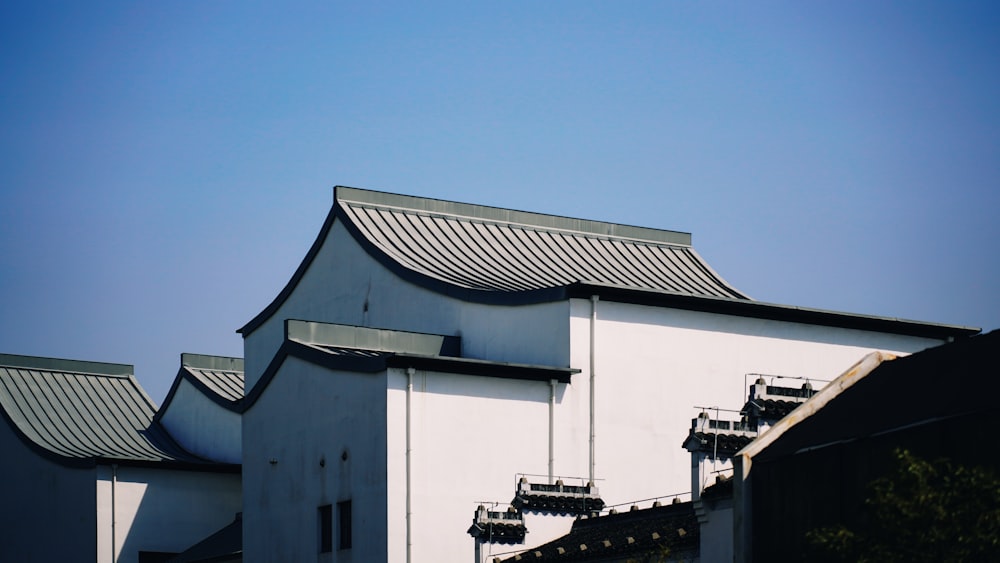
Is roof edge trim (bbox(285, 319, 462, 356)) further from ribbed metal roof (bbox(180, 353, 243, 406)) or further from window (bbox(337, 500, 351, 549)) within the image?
ribbed metal roof (bbox(180, 353, 243, 406))

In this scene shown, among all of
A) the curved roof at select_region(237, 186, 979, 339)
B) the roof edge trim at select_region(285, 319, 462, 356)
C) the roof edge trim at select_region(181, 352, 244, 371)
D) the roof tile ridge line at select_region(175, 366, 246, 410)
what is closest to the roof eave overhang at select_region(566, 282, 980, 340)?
the curved roof at select_region(237, 186, 979, 339)

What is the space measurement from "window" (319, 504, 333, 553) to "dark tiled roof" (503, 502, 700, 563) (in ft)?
21.3

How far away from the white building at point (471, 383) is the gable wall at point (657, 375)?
0.17ft

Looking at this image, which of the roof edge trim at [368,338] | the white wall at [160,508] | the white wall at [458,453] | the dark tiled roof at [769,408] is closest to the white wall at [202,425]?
the white wall at [160,508]

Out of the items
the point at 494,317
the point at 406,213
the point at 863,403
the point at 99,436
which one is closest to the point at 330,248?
the point at 406,213

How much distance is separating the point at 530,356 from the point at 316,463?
23.6 feet

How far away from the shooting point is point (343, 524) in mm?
46500

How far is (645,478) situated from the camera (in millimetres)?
48344

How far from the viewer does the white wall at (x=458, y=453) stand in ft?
145

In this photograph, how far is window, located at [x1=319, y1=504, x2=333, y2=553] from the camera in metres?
47.1

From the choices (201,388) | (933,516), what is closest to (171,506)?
(201,388)

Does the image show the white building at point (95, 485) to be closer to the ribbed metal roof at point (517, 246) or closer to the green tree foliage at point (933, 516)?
the ribbed metal roof at point (517, 246)

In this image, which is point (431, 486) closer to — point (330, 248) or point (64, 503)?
point (330, 248)

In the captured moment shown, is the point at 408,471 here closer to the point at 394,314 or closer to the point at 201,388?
the point at 394,314
